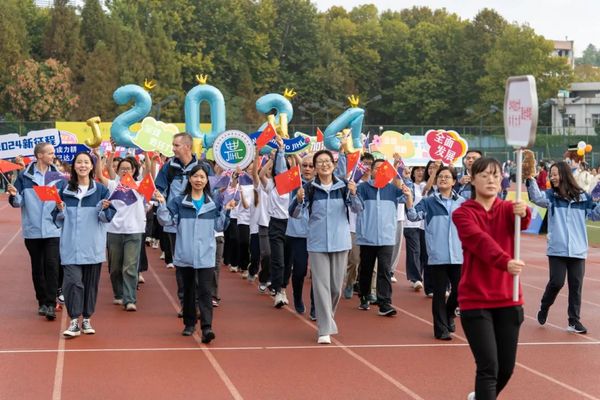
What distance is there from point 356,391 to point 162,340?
2.68 m

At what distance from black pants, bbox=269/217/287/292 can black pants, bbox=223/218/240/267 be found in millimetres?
2982

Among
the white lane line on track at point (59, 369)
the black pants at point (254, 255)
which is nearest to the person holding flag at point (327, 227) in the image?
the white lane line on track at point (59, 369)

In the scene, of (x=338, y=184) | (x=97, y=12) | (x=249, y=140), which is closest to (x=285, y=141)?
(x=249, y=140)

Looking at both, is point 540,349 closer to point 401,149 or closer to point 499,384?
point 499,384

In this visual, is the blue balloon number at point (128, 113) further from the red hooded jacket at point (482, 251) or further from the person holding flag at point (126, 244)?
the red hooded jacket at point (482, 251)

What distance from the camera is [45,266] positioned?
1074 centimetres

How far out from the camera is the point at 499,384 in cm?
598

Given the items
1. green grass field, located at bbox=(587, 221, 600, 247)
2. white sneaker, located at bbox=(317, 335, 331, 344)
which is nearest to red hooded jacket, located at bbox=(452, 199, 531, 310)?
white sneaker, located at bbox=(317, 335, 331, 344)

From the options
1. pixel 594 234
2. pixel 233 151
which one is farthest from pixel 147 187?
pixel 594 234

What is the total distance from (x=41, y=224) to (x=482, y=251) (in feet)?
20.4

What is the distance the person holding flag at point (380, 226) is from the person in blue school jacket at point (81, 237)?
2967 mm

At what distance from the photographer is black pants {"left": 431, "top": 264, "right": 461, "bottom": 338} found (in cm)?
968

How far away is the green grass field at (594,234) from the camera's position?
22566 mm

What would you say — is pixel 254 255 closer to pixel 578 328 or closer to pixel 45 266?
pixel 45 266
